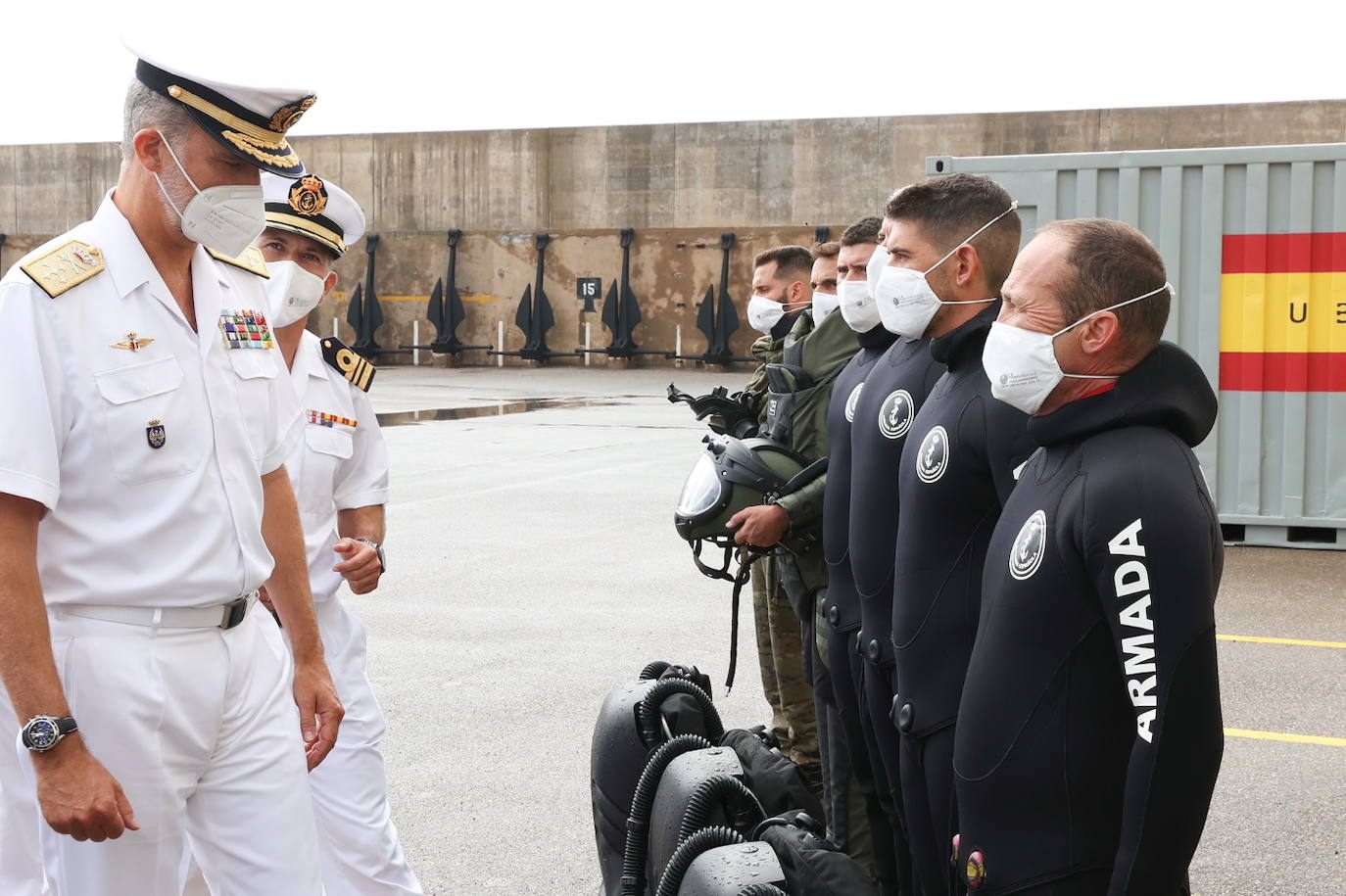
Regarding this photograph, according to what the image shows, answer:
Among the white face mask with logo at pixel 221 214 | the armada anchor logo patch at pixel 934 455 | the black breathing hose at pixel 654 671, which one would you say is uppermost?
the white face mask with logo at pixel 221 214

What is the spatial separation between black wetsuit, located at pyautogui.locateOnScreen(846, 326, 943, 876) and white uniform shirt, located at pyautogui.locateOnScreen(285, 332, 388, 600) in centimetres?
128

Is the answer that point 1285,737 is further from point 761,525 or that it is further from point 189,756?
point 189,756

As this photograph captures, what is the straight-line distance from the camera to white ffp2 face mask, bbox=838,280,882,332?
4.12 metres

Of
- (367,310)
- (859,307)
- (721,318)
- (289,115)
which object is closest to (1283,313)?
(859,307)

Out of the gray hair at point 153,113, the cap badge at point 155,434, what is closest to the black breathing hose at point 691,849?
the cap badge at point 155,434

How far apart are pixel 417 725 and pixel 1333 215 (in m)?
7.20

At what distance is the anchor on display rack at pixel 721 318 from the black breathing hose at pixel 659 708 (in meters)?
22.7

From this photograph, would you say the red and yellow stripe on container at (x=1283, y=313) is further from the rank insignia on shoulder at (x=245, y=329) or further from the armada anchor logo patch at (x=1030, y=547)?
the rank insignia on shoulder at (x=245, y=329)

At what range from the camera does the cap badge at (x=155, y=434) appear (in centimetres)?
236

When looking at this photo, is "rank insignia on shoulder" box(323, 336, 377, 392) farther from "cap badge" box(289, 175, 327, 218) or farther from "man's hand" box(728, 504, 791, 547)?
"man's hand" box(728, 504, 791, 547)

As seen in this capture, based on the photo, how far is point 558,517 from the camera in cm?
1115

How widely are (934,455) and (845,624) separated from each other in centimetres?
95

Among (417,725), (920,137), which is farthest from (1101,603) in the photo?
(920,137)

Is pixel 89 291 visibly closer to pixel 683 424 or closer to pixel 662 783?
pixel 662 783
